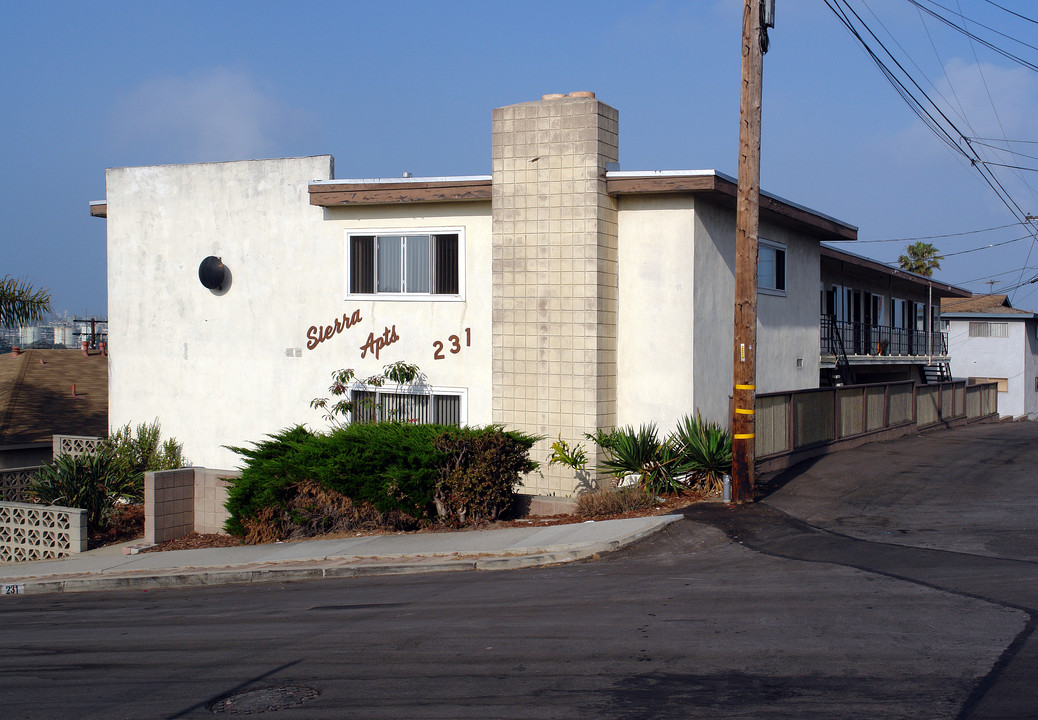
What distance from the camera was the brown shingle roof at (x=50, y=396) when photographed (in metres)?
22.1

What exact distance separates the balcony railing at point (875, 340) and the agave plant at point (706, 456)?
1357cm

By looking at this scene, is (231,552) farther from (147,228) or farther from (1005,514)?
(1005,514)

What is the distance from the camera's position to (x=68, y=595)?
Answer: 41.7 feet

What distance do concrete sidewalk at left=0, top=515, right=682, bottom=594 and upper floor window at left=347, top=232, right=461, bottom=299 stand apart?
220 inches

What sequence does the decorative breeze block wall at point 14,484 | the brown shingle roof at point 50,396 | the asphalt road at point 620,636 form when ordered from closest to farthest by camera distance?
1. the asphalt road at point 620,636
2. the decorative breeze block wall at point 14,484
3. the brown shingle roof at point 50,396

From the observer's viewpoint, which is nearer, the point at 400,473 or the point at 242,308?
the point at 400,473

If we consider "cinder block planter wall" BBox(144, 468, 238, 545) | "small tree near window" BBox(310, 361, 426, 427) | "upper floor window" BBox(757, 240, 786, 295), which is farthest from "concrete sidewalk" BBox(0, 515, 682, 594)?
"upper floor window" BBox(757, 240, 786, 295)

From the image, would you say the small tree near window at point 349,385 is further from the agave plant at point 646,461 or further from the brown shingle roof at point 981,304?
the brown shingle roof at point 981,304

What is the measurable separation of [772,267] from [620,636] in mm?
13623

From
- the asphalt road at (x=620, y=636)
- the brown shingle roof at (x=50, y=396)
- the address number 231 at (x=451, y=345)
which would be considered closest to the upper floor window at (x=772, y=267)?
the address number 231 at (x=451, y=345)

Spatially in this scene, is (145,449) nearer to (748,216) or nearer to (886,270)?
(748,216)

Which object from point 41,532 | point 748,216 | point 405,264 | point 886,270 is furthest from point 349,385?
point 886,270

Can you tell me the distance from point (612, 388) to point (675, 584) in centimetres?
704

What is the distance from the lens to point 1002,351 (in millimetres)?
46125
